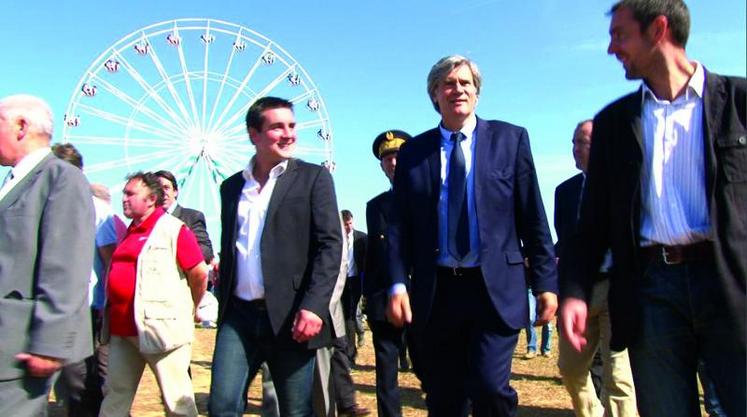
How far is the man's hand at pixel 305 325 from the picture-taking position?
9.98 feet

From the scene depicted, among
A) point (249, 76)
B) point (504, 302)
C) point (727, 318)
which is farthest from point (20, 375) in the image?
point (249, 76)

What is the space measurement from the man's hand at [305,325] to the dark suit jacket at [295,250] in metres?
0.03

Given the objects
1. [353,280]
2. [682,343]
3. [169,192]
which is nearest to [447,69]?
[682,343]

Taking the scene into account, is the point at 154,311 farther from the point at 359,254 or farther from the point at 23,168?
the point at 359,254

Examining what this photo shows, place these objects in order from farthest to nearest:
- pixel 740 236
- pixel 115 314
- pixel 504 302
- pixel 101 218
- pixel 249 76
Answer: pixel 249 76
pixel 101 218
pixel 115 314
pixel 504 302
pixel 740 236

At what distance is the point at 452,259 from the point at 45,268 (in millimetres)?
1612

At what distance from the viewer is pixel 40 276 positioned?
2.55m

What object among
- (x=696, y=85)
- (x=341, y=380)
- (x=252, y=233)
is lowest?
(x=341, y=380)

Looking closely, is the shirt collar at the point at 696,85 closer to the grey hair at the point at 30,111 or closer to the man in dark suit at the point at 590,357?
the man in dark suit at the point at 590,357

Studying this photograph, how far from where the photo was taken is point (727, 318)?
6.27 feet

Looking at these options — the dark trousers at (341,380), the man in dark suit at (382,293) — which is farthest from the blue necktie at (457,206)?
the dark trousers at (341,380)

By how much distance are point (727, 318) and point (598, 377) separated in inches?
137

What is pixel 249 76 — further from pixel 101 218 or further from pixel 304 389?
pixel 304 389

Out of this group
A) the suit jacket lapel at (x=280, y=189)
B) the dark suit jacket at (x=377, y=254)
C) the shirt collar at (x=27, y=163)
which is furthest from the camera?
the dark suit jacket at (x=377, y=254)
